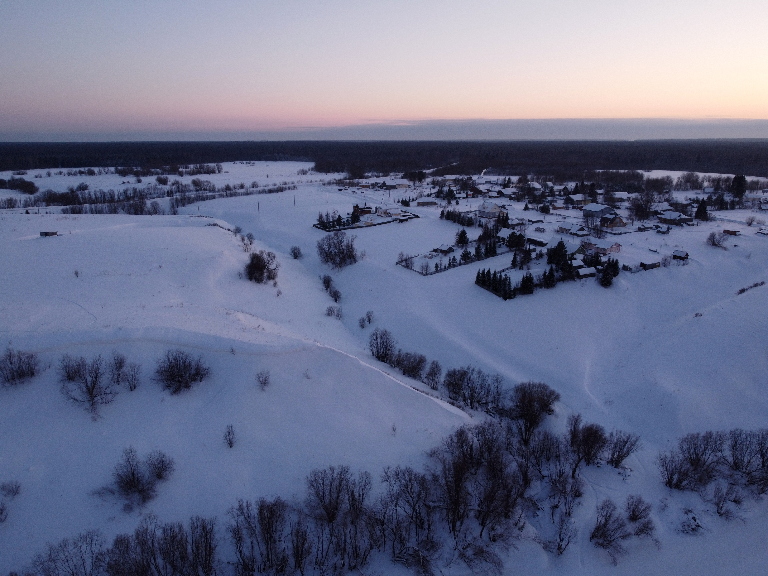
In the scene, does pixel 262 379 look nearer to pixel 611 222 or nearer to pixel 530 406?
pixel 530 406

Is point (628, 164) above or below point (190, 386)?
above

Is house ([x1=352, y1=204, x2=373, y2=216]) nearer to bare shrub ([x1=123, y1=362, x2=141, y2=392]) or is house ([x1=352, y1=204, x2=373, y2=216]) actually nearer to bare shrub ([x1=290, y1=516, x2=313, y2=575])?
bare shrub ([x1=123, y1=362, x2=141, y2=392])

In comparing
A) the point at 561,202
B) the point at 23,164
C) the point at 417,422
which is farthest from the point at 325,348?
the point at 23,164

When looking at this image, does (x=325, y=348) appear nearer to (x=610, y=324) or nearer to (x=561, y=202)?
(x=610, y=324)

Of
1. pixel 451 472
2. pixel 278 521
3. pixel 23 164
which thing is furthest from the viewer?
pixel 23 164

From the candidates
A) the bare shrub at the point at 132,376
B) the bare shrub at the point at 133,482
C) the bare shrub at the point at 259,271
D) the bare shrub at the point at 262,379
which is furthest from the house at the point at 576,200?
the bare shrub at the point at 133,482

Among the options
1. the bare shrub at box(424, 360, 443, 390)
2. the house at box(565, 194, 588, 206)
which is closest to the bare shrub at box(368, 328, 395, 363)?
the bare shrub at box(424, 360, 443, 390)

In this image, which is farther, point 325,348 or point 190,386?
point 325,348

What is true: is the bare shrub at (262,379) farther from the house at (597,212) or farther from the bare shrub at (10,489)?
the house at (597,212)
